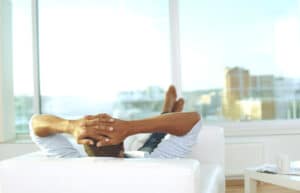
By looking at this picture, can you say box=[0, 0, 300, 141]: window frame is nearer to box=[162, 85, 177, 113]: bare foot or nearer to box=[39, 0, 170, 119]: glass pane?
box=[39, 0, 170, 119]: glass pane

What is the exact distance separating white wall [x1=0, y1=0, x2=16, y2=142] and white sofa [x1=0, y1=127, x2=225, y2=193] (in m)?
3.21

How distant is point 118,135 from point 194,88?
3.32m

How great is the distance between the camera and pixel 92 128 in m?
1.48

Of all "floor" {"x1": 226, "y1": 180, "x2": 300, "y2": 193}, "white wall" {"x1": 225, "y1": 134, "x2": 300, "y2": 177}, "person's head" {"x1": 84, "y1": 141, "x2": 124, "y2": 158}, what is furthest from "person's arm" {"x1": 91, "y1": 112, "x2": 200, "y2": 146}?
"white wall" {"x1": 225, "y1": 134, "x2": 300, "y2": 177}

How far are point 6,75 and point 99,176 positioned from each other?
3520mm

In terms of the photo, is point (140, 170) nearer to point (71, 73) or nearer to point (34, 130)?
point (34, 130)

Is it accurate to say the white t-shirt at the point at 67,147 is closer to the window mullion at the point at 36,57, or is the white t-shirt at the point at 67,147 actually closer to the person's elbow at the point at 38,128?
the person's elbow at the point at 38,128

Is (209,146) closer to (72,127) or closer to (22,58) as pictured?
(72,127)

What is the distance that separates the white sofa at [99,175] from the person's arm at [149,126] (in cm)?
8

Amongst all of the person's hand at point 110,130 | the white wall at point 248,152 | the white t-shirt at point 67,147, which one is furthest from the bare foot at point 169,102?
the white wall at point 248,152

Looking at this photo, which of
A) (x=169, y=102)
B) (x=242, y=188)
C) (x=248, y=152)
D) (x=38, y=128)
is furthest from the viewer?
(x=248, y=152)

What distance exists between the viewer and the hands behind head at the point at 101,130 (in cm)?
148

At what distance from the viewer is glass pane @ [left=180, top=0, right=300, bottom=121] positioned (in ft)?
15.4

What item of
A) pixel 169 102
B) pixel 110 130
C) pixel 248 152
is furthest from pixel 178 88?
pixel 110 130
